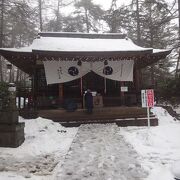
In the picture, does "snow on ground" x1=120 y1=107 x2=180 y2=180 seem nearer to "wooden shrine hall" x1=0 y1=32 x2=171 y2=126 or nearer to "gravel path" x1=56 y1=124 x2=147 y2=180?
"gravel path" x1=56 y1=124 x2=147 y2=180

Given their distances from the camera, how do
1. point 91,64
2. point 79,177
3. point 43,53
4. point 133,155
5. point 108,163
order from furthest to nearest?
1. point 91,64
2. point 43,53
3. point 133,155
4. point 108,163
5. point 79,177

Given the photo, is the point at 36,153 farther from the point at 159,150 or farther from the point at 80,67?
the point at 80,67

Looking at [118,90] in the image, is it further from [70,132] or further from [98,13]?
[98,13]

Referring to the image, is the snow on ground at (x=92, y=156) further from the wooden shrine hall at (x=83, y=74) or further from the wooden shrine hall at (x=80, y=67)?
the wooden shrine hall at (x=80, y=67)

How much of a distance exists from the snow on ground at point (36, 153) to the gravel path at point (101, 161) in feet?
1.34

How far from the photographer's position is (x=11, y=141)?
29.5ft

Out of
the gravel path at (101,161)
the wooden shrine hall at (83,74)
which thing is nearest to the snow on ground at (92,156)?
the gravel path at (101,161)

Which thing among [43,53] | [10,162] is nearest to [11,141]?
[10,162]

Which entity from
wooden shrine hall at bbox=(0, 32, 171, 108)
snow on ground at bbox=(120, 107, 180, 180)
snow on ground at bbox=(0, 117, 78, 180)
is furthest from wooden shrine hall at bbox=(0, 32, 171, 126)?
snow on ground at bbox=(120, 107, 180, 180)

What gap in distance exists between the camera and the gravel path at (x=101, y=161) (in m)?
5.96

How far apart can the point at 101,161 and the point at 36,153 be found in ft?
7.87

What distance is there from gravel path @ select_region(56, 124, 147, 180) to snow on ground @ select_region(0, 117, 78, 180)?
16.1 inches

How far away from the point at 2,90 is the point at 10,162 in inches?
140

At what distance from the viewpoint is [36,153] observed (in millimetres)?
8438
